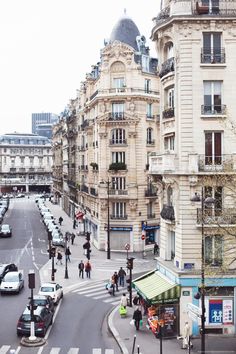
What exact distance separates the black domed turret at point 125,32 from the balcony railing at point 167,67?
31.9 metres

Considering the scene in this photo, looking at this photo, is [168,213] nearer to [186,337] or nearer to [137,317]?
[137,317]

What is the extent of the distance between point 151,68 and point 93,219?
723 inches

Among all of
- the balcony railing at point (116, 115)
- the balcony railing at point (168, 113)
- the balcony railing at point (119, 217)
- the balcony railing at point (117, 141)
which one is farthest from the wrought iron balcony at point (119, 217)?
the balcony railing at point (168, 113)

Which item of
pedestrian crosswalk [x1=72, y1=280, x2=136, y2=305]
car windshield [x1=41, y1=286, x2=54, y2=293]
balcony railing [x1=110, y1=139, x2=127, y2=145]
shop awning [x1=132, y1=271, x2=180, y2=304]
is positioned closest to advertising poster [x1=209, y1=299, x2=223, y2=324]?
shop awning [x1=132, y1=271, x2=180, y2=304]

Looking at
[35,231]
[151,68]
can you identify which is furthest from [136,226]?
[35,231]

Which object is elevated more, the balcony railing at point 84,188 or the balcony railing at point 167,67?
the balcony railing at point 167,67

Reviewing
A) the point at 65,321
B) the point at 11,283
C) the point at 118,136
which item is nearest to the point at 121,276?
the point at 11,283

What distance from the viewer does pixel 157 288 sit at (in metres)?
31.0

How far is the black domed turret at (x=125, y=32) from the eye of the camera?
6400cm

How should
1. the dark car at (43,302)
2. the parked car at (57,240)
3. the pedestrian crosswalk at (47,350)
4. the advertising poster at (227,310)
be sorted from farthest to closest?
the parked car at (57,240) < the dark car at (43,302) < the advertising poster at (227,310) < the pedestrian crosswalk at (47,350)

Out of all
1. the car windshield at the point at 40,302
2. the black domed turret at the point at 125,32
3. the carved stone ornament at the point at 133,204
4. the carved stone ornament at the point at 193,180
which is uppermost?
the black domed turret at the point at 125,32

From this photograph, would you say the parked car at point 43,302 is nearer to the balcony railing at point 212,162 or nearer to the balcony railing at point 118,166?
the balcony railing at point 212,162

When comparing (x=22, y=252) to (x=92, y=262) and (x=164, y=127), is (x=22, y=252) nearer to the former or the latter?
(x=92, y=262)

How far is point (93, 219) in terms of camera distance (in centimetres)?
6656
